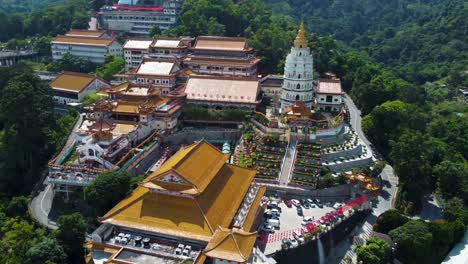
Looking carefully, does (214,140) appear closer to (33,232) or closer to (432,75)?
(33,232)

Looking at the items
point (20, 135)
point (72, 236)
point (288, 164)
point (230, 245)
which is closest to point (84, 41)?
point (20, 135)

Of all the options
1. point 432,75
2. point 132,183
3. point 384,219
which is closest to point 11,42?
point 132,183

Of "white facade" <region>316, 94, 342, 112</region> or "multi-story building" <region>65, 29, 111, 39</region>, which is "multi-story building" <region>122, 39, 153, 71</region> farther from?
"white facade" <region>316, 94, 342, 112</region>

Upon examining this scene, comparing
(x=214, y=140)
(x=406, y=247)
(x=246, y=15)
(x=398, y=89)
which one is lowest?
(x=406, y=247)

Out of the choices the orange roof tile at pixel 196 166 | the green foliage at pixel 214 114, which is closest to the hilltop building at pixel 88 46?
the green foliage at pixel 214 114

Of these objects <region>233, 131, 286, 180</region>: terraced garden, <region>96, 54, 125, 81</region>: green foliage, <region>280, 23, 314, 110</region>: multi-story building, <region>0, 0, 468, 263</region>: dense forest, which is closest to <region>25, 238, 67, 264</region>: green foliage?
<region>0, 0, 468, 263</region>: dense forest

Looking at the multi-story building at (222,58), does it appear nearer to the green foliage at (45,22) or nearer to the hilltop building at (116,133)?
the hilltop building at (116,133)

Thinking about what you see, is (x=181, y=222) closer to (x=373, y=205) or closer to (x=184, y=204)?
(x=184, y=204)
